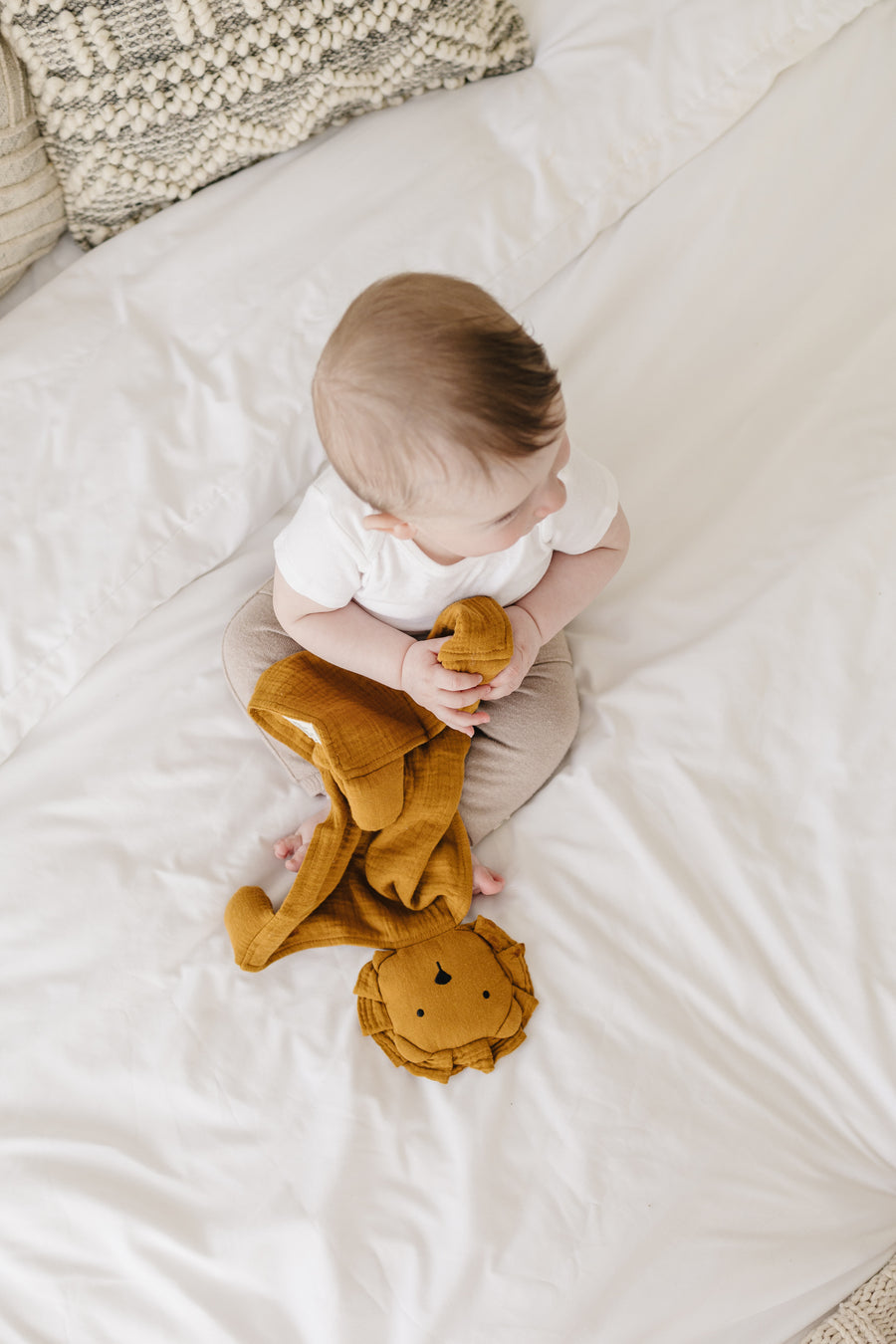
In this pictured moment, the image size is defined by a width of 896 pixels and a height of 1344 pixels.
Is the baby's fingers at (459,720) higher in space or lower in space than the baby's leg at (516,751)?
higher

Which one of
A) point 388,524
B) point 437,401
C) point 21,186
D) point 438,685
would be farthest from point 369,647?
point 21,186

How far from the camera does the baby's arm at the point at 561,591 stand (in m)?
0.93

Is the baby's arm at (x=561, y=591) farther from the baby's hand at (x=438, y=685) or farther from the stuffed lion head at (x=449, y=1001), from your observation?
the stuffed lion head at (x=449, y=1001)

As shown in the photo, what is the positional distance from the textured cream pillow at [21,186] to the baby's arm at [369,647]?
47 cm

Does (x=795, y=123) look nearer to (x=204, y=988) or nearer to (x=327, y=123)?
(x=327, y=123)

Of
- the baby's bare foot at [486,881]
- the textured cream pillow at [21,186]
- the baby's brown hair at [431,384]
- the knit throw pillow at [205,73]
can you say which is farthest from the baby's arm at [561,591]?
the textured cream pillow at [21,186]

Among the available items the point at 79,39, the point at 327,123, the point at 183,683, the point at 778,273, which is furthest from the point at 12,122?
the point at 778,273

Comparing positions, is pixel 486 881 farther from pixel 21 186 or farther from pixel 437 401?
pixel 21 186

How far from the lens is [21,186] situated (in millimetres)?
977

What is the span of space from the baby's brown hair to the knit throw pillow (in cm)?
47

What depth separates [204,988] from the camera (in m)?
0.89

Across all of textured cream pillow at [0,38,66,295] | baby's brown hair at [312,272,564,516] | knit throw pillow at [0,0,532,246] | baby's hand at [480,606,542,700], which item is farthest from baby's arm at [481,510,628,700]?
textured cream pillow at [0,38,66,295]

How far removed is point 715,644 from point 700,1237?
0.55 metres

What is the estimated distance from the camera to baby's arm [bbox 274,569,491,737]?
90 centimetres
